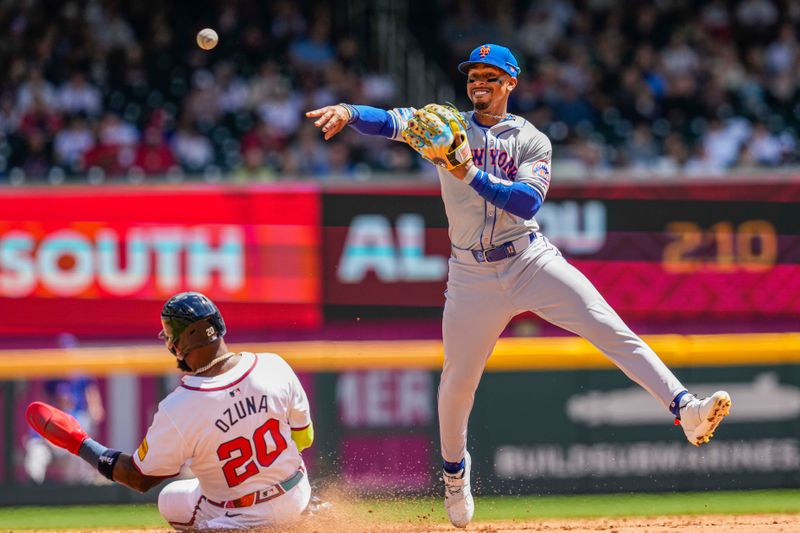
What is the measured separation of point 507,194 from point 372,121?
706 mm

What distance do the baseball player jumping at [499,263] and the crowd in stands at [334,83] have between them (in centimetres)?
546

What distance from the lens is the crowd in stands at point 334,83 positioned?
1184cm

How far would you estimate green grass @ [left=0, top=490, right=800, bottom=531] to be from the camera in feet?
26.7

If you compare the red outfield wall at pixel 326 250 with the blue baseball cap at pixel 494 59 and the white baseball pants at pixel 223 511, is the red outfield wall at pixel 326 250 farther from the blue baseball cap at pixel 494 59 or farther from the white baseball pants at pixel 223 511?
the white baseball pants at pixel 223 511

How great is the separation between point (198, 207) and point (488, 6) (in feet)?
18.4

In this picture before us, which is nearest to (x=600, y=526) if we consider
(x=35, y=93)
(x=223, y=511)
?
(x=223, y=511)

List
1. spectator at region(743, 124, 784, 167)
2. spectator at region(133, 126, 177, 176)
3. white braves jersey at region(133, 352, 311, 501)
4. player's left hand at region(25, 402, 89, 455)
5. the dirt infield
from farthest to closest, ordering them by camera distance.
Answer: spectator at region(743, 124, 784, 167), spectator at region(133, 126, 177, 176), the dirt infield, player's left hand at region(25, 402, 89, 455), white braves jersey at region(133, 352, 311, 501)

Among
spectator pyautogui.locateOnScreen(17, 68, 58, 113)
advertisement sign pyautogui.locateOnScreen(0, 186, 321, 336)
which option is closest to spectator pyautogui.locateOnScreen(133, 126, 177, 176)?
spectator pyautogui.locateOnScreen(17, 68, 58, 113)

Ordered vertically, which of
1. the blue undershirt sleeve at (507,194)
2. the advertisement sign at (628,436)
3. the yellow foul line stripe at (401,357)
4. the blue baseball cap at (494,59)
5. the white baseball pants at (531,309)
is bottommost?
the advertisement sign at (628,436)

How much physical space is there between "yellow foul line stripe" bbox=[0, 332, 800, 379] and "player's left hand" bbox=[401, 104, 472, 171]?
3.57 metres

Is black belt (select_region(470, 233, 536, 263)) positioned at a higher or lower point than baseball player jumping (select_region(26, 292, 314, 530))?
higher

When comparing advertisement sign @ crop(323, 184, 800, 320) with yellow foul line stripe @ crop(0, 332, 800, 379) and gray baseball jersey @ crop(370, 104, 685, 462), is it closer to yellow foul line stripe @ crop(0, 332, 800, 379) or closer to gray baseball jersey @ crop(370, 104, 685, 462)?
yellow foul line stripe @ crop(0, 332, 800, 379)

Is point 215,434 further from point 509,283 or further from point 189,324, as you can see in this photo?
point 509,283

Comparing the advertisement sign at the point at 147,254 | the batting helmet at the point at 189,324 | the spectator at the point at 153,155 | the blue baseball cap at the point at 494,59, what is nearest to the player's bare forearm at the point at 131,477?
the batting helmet at the point at 189,324
